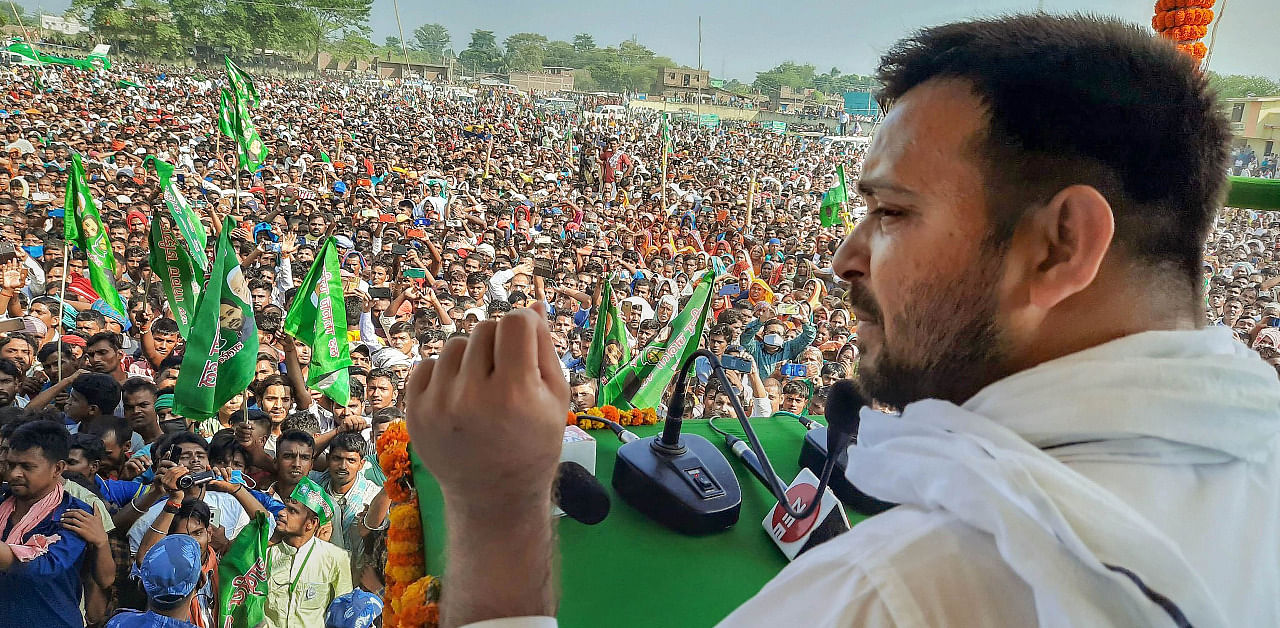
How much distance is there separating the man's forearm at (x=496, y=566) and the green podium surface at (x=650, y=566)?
20cm

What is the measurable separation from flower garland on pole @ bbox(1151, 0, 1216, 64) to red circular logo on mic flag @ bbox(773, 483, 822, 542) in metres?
1.10

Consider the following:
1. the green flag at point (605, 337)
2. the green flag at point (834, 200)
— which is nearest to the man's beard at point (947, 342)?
the green flag at point (605, 337)

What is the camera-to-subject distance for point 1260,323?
21.2 ft

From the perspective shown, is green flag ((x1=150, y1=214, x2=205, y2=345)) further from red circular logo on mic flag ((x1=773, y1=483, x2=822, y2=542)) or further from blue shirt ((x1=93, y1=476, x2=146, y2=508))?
red circular logo on mic flag ((x1=773, y1=483, x2=822, y2=542))

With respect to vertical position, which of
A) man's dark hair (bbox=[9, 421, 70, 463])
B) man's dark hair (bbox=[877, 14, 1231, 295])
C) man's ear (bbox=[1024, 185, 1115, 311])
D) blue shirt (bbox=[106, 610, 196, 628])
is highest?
man's dark hair (bbox=[877, 14, 1231, 295])

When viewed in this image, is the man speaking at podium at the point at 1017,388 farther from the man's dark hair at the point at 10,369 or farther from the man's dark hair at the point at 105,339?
the man's dark hair at the point at 105,339

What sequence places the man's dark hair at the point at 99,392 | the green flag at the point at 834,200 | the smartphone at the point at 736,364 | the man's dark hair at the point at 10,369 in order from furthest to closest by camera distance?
the green flag at the point at 834,200
the smartphone at the point at 736,364
the man's dark hair at the point at 10,369
the man's dark hair at the point at 99,392

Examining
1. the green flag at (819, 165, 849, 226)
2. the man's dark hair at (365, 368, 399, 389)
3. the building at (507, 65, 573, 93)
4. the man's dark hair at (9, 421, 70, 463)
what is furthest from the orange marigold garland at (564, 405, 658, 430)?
the building at (507, 65, 573, 93)

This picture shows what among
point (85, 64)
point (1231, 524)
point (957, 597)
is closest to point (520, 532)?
point (957, 597)

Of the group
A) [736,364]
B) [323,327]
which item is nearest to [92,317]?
[323,327]

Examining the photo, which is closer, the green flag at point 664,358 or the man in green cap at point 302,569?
the man in green cap at point 302,569

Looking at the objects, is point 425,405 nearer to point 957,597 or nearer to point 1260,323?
point 957,597

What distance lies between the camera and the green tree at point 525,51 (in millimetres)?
51316

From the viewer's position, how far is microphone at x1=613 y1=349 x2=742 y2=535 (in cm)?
119
